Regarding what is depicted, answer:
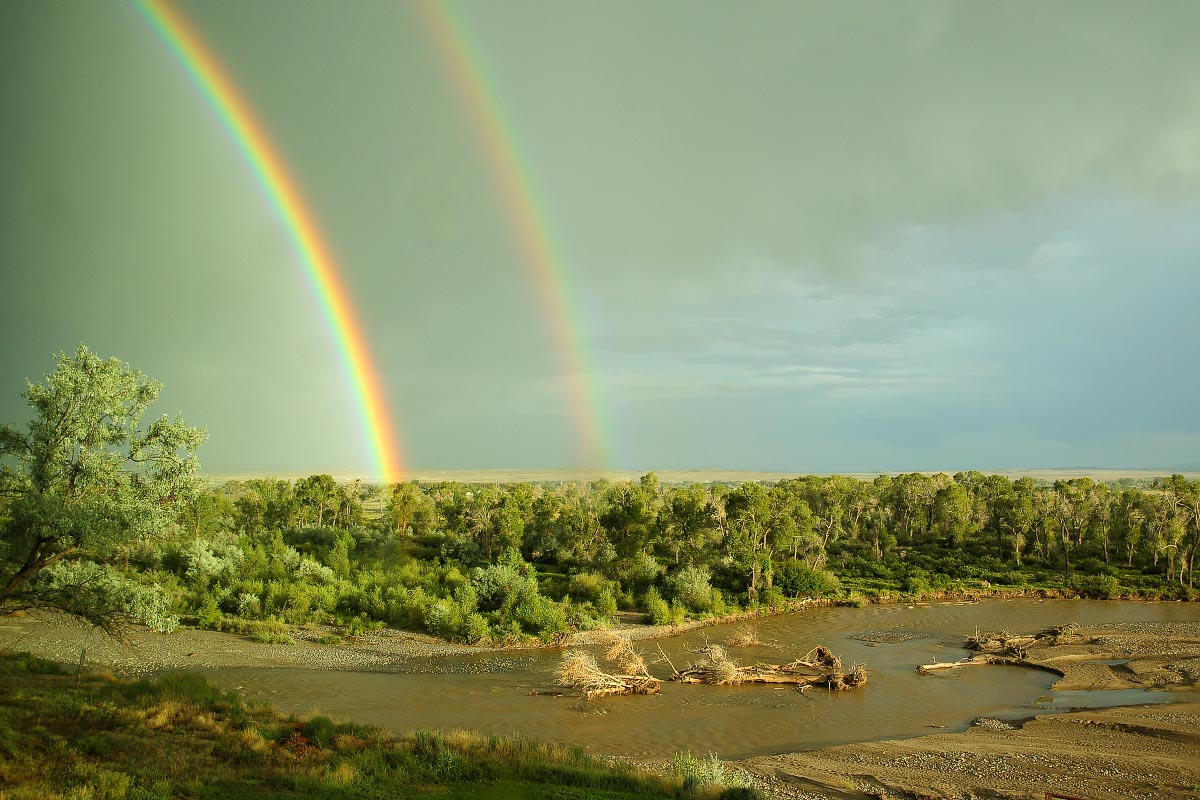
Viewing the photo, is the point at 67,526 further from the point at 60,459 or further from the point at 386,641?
the point at 386,641

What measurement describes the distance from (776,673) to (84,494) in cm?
2849

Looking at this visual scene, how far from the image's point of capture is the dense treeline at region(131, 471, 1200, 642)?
4228 centimetres

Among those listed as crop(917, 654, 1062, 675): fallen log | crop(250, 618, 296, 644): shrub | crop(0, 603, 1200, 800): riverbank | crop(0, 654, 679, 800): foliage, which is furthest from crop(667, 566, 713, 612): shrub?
crop(0, 654, 679, 800): foliage

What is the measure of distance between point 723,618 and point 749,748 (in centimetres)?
2399

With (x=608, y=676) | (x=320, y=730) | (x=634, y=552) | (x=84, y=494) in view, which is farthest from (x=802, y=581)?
(x=84, y=494)

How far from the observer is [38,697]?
19.5 m

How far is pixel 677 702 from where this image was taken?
2953 cm

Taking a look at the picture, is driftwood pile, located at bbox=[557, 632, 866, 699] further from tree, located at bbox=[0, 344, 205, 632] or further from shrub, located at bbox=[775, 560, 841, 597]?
shrub, located at bbox=[775, 560, 841, 597]

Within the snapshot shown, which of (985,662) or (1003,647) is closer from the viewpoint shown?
(985,662)

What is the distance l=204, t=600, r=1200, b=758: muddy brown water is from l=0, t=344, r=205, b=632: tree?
428 inches

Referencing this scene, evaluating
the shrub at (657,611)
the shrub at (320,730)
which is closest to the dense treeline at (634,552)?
the shrub at (657,611)

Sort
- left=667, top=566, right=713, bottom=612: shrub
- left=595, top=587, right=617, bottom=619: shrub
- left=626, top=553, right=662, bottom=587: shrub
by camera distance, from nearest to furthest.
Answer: left=595, top=587, right=617, bottom=619: shrub < left=667, top=566, right=713, bottom=612: shrub < left=626, top=553, right=662, bottom=587: shrub

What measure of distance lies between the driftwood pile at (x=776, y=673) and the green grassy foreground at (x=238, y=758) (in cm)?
1492

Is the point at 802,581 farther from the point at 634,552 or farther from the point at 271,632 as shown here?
the point at 271,632
